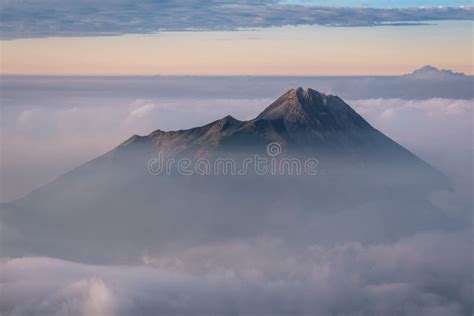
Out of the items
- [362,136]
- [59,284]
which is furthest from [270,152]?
[59,284]

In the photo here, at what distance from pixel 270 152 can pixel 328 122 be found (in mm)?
16248

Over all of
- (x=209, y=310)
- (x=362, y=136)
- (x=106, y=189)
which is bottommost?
(x=209, y=310)

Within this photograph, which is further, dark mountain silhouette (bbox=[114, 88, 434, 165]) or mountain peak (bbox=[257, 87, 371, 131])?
dark mountain silhouette (bbox=[114, 88, 434, 165])

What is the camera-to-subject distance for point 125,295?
650 feet

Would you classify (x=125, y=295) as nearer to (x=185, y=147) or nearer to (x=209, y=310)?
(x=209, y=310)

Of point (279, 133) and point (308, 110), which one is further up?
point (308, 110)

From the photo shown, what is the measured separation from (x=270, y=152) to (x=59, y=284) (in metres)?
65.0

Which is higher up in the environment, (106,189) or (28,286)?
(106,189)

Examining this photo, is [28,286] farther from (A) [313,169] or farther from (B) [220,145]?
(A) [313,169]

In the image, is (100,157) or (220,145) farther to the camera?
(100,157)

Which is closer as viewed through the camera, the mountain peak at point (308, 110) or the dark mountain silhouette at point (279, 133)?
the mountain peak at point (308, 110)

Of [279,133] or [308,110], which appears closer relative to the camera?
[308,110]

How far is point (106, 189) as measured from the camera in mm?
198750

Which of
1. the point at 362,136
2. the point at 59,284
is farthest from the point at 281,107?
the point at 59,284
